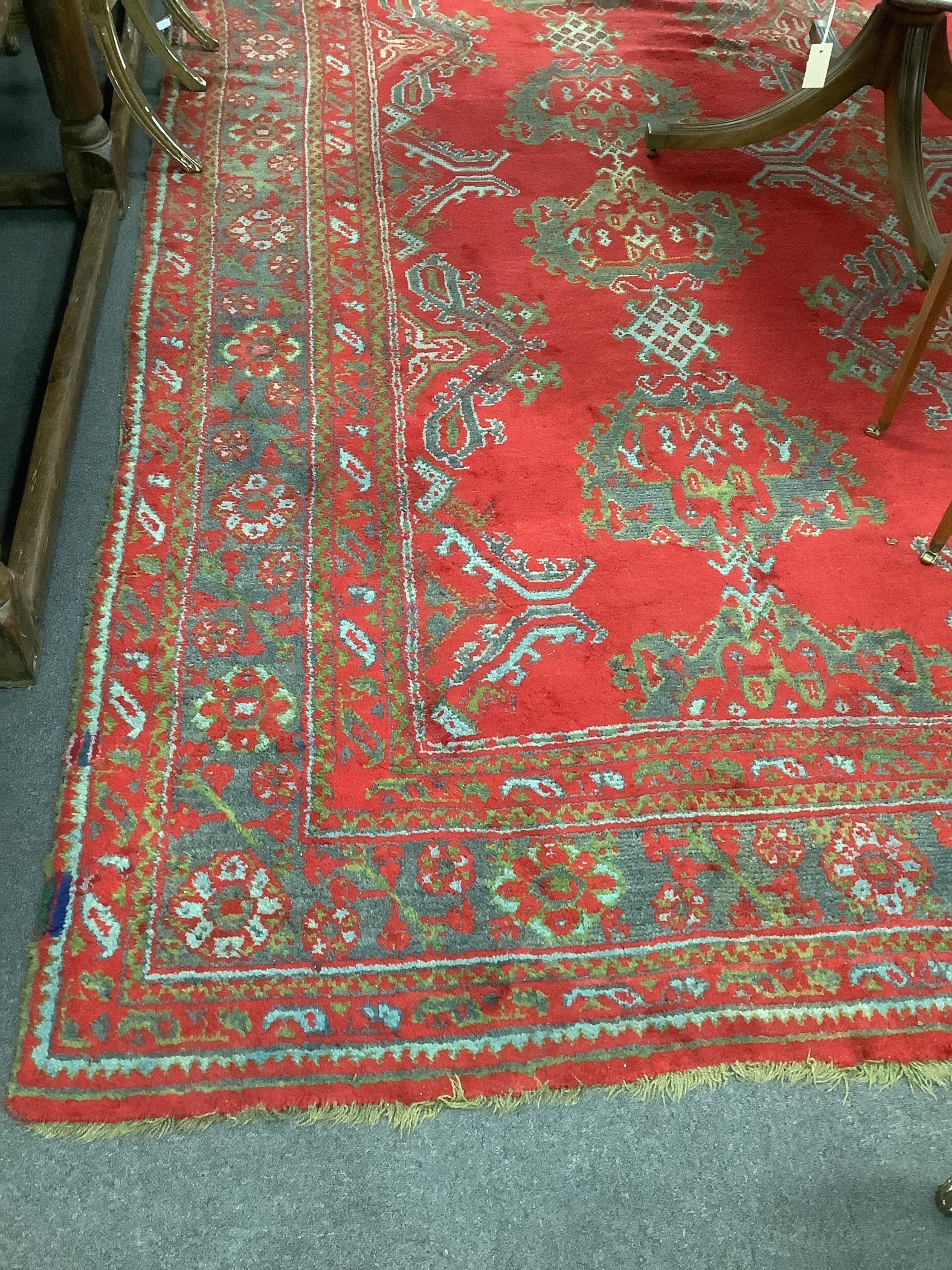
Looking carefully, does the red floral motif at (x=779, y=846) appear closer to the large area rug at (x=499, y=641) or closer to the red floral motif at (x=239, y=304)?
the large area rug at (x=499, y=641)

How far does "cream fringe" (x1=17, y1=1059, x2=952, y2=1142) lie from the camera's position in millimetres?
1323

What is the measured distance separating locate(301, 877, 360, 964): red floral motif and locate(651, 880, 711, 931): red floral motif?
17.4 inches

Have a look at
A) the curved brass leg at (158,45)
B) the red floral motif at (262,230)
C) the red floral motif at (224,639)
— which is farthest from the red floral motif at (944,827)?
the curved brass leg at (158,45)

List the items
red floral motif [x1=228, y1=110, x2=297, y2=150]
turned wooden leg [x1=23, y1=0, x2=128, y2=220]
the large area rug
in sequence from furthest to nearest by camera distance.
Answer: red floral motif [x1=228, y1=110, x2=297, y2=150] < turned wooden leg [x1=23, y1=0, x2=128, y2=220] < the large area rug

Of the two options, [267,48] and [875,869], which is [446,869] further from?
[267,48]

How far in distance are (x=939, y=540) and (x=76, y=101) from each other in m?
2.06

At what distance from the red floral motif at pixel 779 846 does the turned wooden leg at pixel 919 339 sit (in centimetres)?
98

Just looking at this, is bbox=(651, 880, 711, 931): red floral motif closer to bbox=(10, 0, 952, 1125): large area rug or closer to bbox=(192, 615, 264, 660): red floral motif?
bbox=(10, 0, 952, 1125): large area rug

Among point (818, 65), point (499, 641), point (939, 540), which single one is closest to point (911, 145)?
point (818, 65)

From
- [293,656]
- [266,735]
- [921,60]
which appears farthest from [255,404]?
[921,60]

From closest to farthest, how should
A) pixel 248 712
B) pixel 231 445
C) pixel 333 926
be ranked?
pixel 333 926 → pixel 248 712 → pixel 231 445

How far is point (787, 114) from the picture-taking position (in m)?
2.61

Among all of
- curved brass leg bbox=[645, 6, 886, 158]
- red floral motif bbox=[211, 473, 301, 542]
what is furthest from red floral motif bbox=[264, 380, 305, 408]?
curved brass leg bbox=[645, 6, 886, 158]

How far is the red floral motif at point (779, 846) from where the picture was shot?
5.19 feet
